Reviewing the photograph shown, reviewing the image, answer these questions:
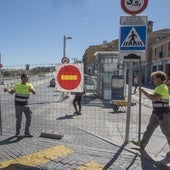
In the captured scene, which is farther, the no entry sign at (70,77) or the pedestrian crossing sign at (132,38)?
the no entry sign at (70,77)

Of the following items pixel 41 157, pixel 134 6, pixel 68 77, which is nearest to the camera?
pixel 41 157

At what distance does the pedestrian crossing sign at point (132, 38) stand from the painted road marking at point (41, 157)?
8.89 feet

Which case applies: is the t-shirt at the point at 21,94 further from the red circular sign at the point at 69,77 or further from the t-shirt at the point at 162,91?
the t-shirt at the point at 162,91

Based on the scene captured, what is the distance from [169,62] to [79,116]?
131ft

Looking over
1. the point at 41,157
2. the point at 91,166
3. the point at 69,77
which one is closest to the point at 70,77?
the point at 69,77

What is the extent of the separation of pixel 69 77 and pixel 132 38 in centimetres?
213

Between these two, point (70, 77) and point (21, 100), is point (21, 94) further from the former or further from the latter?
point (70, 77)

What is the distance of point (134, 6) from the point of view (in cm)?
716

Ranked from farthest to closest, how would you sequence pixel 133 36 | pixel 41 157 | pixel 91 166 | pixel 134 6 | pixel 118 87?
pixel 118 87 < pixel 133 36 < pixel 134 6 < pixel 41 157 < pixel 91 166

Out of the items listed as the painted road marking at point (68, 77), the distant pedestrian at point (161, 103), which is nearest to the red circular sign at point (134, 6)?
the distant pedestrian at point (161, 103)

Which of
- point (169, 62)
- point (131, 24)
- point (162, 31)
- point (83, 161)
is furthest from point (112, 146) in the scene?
point (162, 31)

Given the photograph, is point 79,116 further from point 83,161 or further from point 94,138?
point 83,161

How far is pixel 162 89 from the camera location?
6.56 metres

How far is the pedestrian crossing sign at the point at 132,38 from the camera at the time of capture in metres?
7.31
